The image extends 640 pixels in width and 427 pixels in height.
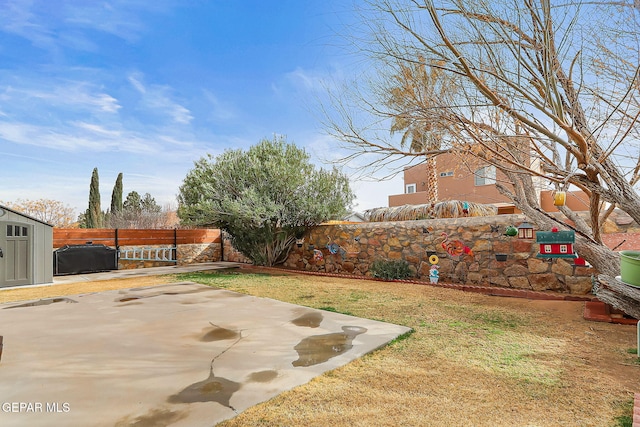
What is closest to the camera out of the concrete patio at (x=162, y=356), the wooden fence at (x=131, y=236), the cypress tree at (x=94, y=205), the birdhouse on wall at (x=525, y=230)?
the concrete patio at (x=162, y=356)

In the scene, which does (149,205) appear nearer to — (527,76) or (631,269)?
(527,76)

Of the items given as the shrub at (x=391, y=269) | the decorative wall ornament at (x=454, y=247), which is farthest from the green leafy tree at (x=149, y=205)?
the decorative wall ornament at (x=454, y=247)

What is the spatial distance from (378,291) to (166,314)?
13.5 ft

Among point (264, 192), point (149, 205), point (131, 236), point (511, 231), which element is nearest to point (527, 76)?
point (511, 231)

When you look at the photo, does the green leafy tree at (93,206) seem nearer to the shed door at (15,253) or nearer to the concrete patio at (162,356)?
the shed door at (15,253)

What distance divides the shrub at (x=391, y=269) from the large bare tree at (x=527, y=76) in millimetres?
4665

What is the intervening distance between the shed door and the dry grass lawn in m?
8.26

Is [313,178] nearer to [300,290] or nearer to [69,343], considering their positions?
[300,290]

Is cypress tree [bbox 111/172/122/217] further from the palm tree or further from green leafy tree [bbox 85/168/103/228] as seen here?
the palm tree

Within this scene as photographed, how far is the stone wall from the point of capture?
617 cm

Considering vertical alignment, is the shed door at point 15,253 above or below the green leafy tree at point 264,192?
below

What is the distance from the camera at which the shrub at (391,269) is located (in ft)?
26.7

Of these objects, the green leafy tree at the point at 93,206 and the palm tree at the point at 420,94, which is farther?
the green leafy tree at the point at 93,206

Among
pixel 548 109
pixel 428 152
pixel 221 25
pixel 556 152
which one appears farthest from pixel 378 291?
pixel 221 25
